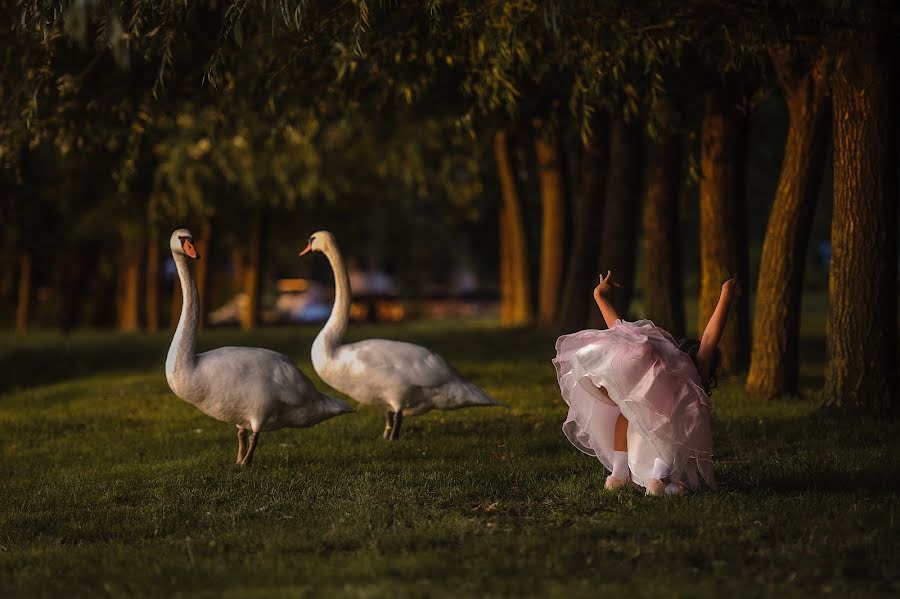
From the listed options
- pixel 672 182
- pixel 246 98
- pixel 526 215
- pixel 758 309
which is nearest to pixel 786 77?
pixel 758 309

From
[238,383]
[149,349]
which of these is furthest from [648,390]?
[149,349]

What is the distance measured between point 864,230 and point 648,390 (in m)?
4.91

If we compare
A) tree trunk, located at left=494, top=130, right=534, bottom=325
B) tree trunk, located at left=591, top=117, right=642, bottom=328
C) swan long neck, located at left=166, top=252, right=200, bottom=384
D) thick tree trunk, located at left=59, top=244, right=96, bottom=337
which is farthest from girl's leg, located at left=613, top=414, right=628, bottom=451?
thick tree trunk, located at left=59, top=244, right=96, bottom=337

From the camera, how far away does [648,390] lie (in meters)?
8.10

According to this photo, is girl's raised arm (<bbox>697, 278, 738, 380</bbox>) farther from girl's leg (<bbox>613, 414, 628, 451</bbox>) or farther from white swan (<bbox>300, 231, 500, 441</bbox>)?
white swan (<bbox>300, 231, 500, 441</bbox>)

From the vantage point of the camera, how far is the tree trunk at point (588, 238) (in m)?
20.9

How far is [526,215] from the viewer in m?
27.1

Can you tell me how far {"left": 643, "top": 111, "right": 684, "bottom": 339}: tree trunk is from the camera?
16922 mm

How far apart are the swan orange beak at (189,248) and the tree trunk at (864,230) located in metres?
5.95

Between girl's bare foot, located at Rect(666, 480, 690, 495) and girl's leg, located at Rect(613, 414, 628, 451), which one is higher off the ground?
girl's leg, located at Rect(613, 414, 628, 451)

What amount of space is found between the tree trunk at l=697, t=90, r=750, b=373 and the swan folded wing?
5.40 metres

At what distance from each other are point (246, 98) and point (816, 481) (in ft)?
37.8

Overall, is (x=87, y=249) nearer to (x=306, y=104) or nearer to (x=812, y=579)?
(x=306, y=104)

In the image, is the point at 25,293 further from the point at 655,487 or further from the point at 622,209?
the point at 655,487
